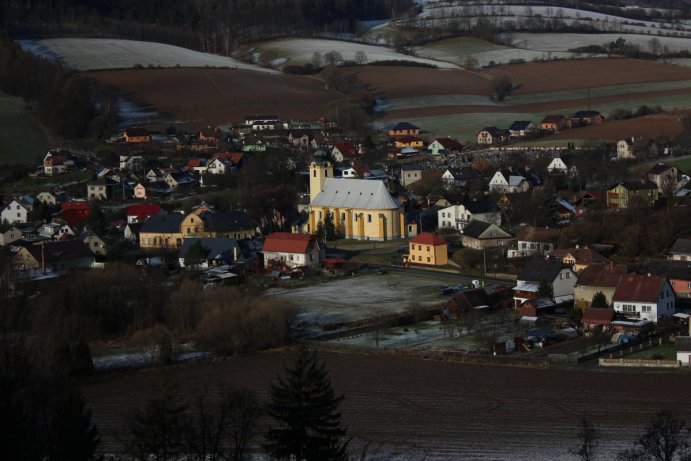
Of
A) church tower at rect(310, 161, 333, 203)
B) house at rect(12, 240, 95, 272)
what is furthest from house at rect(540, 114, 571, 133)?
house at rect(12, 240, 95, 272)

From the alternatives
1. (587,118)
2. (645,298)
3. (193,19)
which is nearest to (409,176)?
(587,118)

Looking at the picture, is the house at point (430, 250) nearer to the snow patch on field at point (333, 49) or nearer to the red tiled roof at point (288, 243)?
the red tiled roof at point (288, 243)

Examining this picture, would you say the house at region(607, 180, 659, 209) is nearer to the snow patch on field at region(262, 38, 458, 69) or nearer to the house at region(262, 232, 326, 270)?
the house at region(262, 232, 326, 270)

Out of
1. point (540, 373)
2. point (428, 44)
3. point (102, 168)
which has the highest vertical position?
point (428, 44)

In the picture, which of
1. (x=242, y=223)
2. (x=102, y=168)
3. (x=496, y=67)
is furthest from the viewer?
(x=496, y=67)

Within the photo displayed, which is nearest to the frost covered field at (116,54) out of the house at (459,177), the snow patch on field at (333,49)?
the snow patch on field at (333,49)

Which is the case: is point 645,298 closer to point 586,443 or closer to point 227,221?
point 586,443

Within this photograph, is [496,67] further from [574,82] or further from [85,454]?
[85,454]

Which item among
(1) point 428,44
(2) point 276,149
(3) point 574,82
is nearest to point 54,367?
(2) point 276,149
